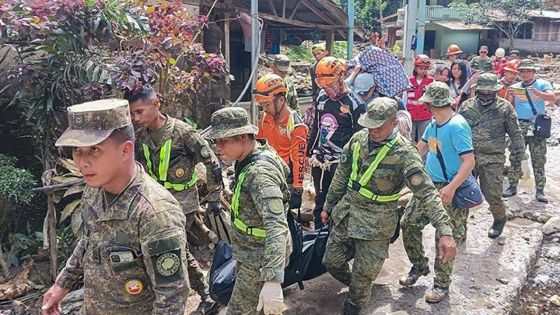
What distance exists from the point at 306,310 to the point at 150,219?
96.2 inches

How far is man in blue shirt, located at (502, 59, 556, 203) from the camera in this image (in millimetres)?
7057

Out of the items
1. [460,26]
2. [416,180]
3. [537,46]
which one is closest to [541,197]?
[416,180]

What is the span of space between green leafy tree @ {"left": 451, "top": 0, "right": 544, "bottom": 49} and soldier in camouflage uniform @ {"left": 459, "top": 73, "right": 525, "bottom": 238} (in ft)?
99.4

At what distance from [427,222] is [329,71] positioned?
1.59 meters

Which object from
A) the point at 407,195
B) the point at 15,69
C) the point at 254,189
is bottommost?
the point at 407,195

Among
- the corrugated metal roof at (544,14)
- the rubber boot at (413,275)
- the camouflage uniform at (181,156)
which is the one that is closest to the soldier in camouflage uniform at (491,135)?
the rubber boot at (413,275)

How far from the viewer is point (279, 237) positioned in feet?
8.96

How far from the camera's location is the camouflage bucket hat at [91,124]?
2.09 meters

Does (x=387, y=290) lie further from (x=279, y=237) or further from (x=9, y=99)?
(x=9, y=99)

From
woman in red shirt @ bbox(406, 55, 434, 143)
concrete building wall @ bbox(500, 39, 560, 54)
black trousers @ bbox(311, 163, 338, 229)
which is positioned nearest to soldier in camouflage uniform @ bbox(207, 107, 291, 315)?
black trousers @ bbox(311, 163, 338, 229)

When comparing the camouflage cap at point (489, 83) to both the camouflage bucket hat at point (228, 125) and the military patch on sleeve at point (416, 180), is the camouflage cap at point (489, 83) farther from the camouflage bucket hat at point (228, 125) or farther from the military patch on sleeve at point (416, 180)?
the camouflage bucket hat at point (228, 125)

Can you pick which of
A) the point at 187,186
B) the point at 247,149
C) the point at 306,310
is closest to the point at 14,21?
the point at 187,186

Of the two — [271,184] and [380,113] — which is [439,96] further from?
[271,184]

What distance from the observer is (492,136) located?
19.0 feet
